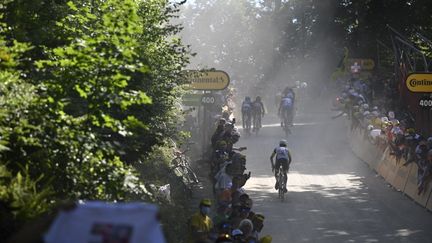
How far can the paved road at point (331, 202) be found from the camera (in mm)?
19297

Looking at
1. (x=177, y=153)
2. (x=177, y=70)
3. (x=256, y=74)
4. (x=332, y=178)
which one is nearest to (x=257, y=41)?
(x=256, y=74)

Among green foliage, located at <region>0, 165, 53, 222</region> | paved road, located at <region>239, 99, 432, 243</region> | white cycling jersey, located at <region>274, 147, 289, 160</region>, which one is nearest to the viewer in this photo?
green foliage, located at <region>0, 165, 53, 222</region>

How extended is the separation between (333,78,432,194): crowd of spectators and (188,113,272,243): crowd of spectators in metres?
4.52

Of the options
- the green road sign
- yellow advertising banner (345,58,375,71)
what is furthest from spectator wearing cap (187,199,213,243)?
yellow advertising banner (345,58,375,71)

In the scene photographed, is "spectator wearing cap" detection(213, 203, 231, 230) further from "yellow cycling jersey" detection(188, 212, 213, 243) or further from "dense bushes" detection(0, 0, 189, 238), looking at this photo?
"dense bushes" detection(0, 0, 189, 238)

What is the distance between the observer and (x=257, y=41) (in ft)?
242

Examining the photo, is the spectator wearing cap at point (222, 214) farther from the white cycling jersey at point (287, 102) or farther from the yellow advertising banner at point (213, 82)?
the white cycling jersey at point (287, 102)

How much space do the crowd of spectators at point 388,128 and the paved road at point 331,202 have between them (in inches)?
37.8

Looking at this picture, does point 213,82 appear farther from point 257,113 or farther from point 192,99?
point 257,113

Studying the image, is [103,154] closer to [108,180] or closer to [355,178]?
[108,180]

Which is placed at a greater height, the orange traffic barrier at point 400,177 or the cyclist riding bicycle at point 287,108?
the cyclist riding bicycle at point 287,108

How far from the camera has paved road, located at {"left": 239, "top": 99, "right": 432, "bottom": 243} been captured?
63.3ft

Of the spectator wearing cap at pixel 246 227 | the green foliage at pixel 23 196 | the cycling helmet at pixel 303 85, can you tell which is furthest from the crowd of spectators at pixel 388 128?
the green foliage at pixel 23 196

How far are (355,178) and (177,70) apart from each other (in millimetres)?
11723
